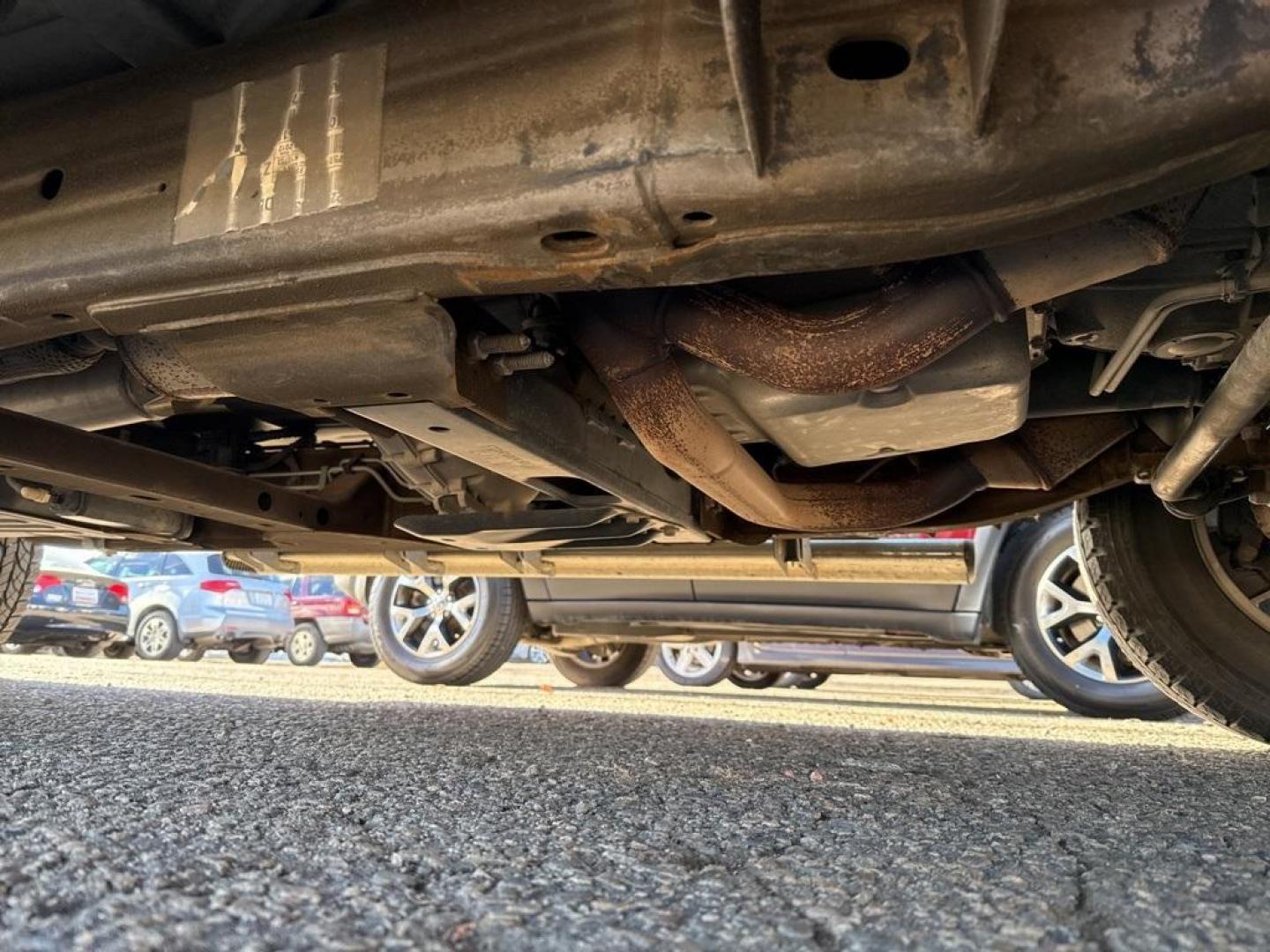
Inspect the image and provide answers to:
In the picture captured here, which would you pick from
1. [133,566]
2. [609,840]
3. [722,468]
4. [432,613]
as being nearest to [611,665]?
[432,613]

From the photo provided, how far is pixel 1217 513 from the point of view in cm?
201

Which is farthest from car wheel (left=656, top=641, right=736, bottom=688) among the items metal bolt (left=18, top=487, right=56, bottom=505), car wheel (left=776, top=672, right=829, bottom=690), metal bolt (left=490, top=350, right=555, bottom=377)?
metal bolt (left=490, top=350, right=555, bottom=377)

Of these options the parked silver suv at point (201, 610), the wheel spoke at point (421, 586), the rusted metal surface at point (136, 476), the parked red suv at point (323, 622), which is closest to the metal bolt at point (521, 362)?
the rusted metal surface at point (136, 476)

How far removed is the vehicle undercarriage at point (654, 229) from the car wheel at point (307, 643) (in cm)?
915

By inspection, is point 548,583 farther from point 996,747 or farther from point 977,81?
point 977,81

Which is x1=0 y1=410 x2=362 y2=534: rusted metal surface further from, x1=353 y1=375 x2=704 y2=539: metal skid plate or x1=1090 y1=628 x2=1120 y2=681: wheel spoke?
x1=1090 y1=628 x2=1120 y2=681: wheel spoke

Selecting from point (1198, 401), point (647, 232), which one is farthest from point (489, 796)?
point (1198, 401)

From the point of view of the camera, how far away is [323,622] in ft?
32.6

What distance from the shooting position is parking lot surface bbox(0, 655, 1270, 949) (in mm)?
757

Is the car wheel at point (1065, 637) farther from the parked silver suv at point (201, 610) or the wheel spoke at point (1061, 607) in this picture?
the parked silver suv at point (201, 610)

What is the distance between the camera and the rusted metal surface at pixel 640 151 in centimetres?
73

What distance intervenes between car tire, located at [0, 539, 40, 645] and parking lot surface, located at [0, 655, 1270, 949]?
1548mm

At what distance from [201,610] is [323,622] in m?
1.44

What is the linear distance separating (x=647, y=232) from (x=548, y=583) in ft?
11.5
